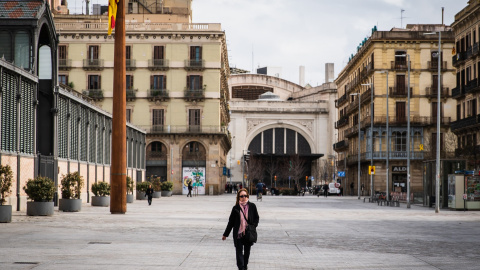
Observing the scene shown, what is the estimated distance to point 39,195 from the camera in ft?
97.1

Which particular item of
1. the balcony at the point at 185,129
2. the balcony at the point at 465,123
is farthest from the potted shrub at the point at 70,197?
the balcony at the point at 185,129

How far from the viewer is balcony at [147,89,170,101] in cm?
8106

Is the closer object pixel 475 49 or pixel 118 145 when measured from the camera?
pixel 118 145

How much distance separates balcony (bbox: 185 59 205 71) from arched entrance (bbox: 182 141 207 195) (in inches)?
309

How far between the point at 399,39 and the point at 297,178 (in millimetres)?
53536

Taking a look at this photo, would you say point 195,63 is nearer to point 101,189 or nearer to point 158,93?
point 158,93

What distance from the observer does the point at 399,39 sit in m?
83.3

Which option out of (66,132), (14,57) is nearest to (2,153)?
(14,57)

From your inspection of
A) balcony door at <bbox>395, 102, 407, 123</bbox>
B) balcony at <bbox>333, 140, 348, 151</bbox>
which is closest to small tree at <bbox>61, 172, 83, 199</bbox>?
balcony door at <bbox>395, 102, 407, 123</bbox>

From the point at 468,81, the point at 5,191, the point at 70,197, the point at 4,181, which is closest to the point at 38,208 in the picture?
the point at 5,191

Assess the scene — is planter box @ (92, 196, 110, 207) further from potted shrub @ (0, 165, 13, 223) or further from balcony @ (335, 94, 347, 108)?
balcony @ (335, 94, 347, 108)

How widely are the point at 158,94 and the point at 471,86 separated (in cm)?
3390

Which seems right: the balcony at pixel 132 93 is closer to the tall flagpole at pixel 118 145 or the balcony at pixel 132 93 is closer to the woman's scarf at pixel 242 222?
the tall flagpole at pixel 118 145

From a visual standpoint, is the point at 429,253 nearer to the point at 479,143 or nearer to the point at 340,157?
the point at 479,143
